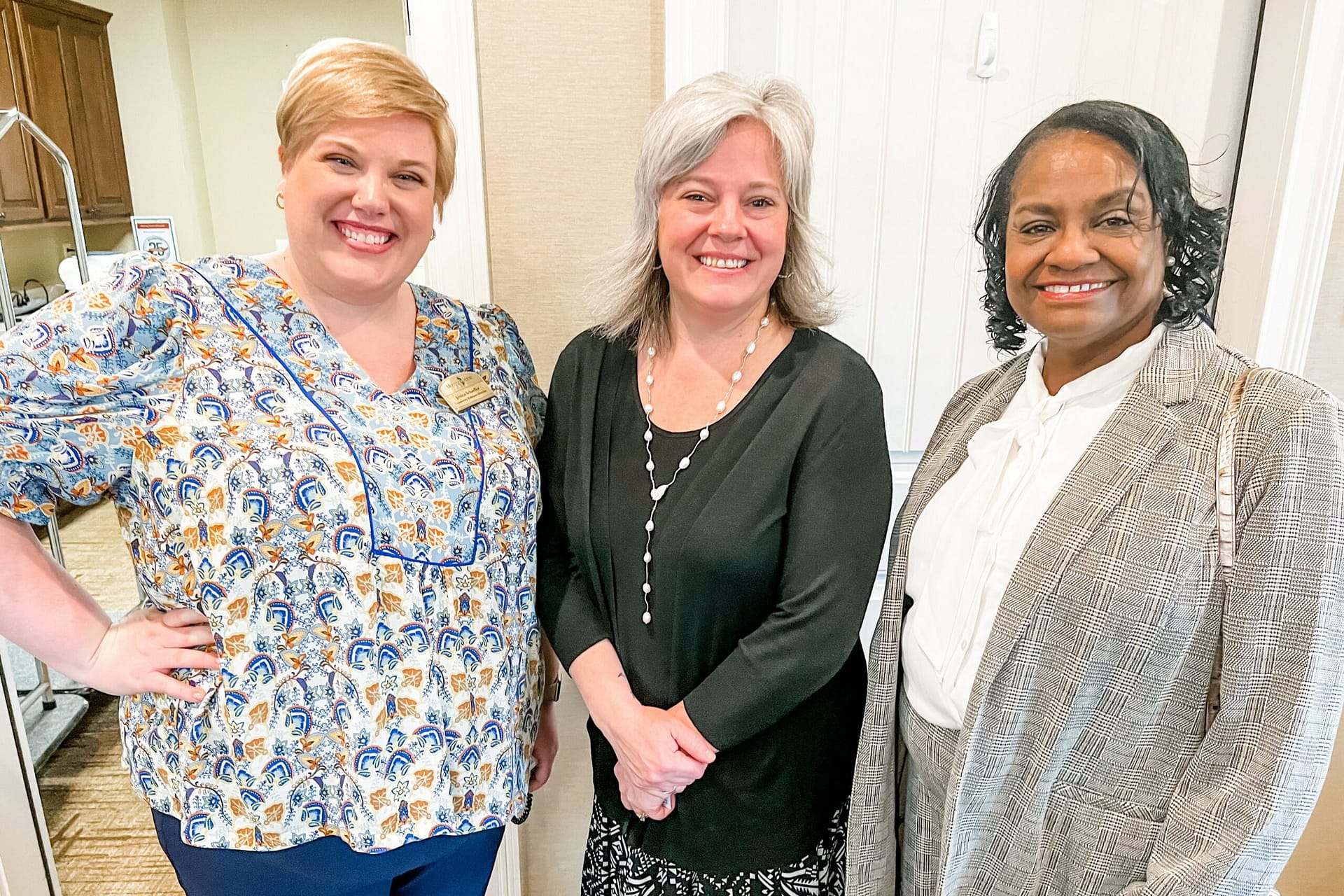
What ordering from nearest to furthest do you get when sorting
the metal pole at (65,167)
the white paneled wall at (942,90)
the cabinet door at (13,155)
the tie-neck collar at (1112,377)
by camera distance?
the tie-neck collar at (1112,377)
the white paneled wall at (942,90)
the metal pole at (65,167)
the cabinet door at (13,155)

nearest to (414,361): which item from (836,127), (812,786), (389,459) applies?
(389,459)

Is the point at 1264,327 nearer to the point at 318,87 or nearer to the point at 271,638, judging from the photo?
the point at 318,87

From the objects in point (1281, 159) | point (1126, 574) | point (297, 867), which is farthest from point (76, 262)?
point (1281, 159)

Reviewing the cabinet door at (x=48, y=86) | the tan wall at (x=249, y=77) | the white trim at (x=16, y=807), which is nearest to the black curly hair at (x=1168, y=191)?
the white trim at (x=16, y=807)

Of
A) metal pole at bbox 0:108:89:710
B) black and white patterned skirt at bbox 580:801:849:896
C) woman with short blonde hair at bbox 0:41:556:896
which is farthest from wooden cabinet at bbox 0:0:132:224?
black and white patterned skirt at bbox 580:801:849:896

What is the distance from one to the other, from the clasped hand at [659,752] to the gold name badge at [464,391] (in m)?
0.49

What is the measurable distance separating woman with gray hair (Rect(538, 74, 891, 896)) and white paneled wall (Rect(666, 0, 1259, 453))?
55 cm

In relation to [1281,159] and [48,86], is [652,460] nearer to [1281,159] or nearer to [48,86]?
[1281,159]

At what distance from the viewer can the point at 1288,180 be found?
5.03ft

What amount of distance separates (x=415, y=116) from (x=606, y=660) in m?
0.78

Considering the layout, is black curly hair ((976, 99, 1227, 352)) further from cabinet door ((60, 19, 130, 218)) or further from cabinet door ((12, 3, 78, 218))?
cabinet door ((60, 19, 130, 218))

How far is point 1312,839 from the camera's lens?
1747 millimetres

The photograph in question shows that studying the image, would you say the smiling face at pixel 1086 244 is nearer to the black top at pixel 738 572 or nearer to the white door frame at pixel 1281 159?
the black top at pixel 738 572

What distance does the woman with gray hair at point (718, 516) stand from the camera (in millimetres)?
1089
